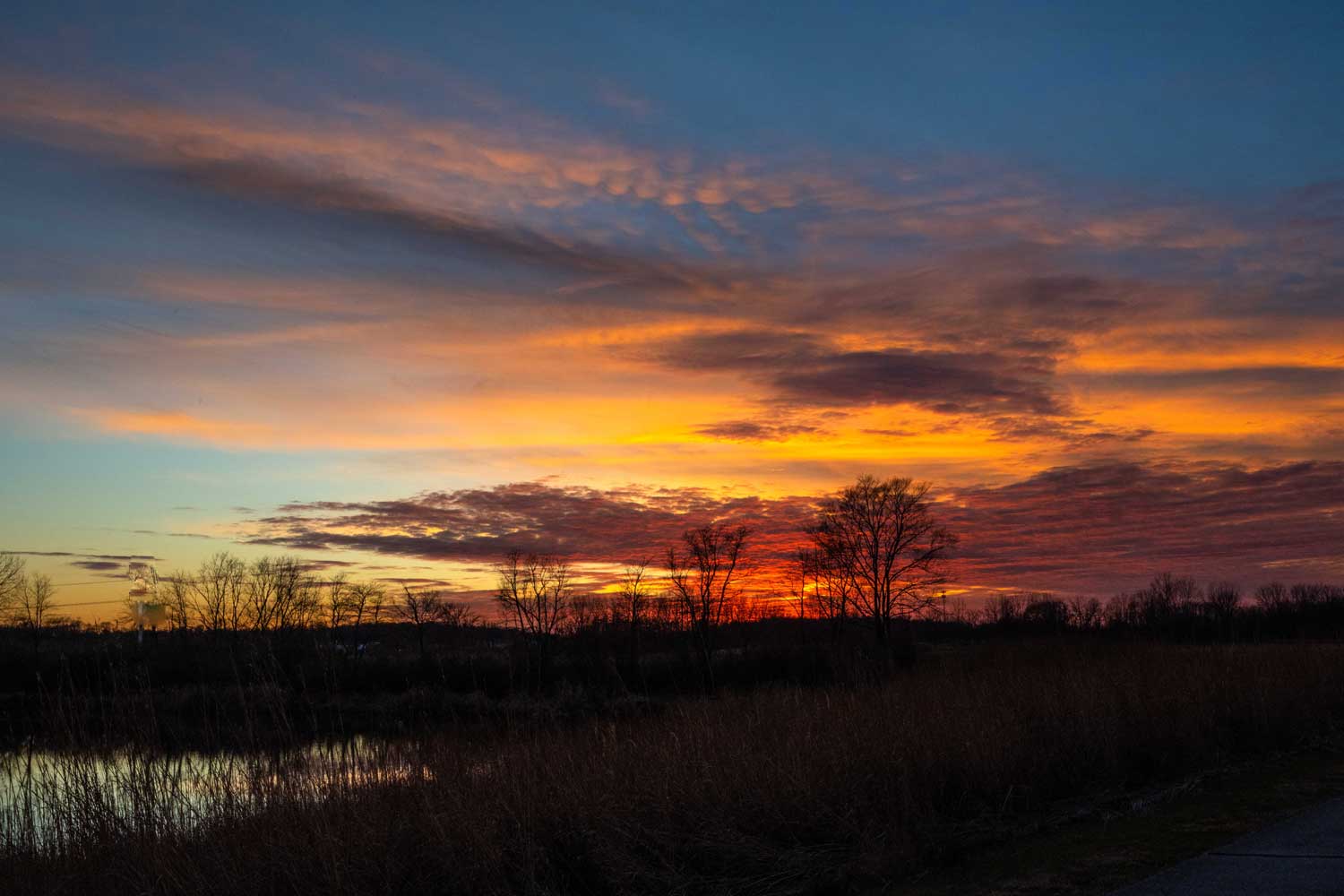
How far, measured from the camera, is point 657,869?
8203mm

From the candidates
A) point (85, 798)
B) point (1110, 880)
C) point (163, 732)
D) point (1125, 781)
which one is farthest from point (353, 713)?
point (1110, 880)

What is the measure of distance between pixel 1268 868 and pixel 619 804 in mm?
5204

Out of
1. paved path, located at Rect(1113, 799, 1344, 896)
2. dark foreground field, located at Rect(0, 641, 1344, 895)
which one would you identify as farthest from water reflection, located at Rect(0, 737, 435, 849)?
paved path, located at Rect(1113, 799, 1344, 896)

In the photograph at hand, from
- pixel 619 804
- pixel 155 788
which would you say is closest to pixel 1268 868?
pixel 619 804

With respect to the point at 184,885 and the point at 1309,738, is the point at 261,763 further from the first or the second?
the point at 1309,738

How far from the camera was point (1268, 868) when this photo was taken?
6.65 m

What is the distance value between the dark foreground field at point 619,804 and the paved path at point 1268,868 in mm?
1947

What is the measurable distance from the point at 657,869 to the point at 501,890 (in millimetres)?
1353

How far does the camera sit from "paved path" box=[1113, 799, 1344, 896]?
6125 millimetres

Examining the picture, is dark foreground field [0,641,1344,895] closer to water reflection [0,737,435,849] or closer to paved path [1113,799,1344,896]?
water reflection [0,737,435,849]

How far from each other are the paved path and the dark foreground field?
A: 1947 mm

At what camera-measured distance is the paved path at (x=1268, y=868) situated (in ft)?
20.1

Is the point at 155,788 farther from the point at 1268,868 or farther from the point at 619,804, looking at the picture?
the point at 1268,868

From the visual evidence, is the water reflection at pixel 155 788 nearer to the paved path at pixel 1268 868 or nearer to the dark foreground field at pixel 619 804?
the dark foreground field at pixel 619 804
